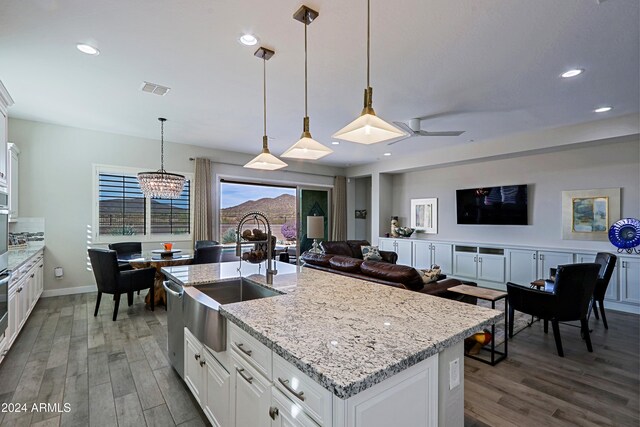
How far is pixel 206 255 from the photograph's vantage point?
450cm

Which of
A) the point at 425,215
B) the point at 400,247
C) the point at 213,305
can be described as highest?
the point at 425,215

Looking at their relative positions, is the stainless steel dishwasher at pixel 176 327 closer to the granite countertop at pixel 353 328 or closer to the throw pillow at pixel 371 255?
the granite countertop at pixel 353 328

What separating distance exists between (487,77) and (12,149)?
19.8ft

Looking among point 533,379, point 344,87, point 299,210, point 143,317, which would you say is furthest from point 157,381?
point 299,210

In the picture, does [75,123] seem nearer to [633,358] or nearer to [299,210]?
[299,210]

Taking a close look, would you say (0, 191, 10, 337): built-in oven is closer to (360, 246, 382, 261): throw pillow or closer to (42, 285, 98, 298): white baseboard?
(42, 285, 98, 298): white baseboard

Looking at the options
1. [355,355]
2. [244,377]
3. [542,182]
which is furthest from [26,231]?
[542,182]

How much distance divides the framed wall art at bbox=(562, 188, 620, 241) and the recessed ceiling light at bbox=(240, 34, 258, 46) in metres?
5.59

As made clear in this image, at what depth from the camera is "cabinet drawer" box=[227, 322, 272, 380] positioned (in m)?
1.23

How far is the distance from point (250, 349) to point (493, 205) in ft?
20.1

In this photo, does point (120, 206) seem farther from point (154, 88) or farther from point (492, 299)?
point (492, 299)

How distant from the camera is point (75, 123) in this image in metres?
4.83

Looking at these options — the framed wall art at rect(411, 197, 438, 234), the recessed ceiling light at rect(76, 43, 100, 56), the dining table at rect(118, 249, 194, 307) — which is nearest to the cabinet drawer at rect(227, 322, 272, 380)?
the recessed ceiling light at rect(76, 43, 100, 56)

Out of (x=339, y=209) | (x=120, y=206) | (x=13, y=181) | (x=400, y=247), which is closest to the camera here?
(x=13, y=181)
